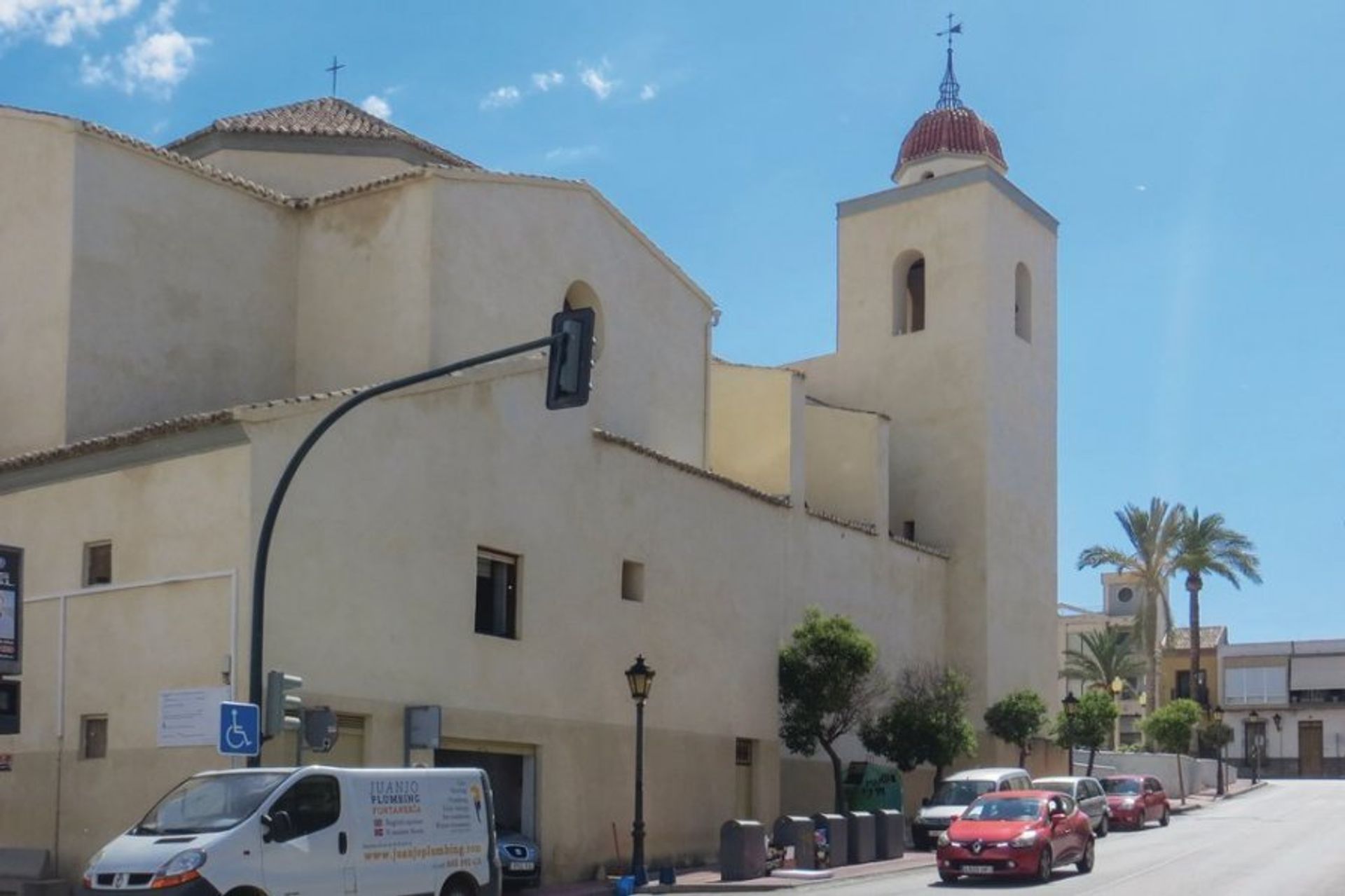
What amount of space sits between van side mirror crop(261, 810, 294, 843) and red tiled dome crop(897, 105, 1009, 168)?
1350 inches

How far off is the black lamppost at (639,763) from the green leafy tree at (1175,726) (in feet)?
111

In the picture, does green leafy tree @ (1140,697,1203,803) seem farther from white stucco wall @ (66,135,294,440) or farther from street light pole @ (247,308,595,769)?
street light pole @ (247,308,595,769)

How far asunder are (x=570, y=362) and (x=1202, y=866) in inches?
656

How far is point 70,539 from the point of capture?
22516 mm

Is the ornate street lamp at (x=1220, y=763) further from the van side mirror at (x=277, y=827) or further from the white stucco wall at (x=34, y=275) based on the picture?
the van side mirror at (x=277, y=827)

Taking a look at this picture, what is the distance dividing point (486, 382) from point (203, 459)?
5.22m

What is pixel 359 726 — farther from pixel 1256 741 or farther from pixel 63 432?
pixel 1256 741

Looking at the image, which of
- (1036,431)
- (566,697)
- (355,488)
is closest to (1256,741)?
(1036,431)

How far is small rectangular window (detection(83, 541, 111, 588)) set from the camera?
22281 mm

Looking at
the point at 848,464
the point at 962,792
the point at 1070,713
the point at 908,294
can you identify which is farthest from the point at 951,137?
the point at 962,792

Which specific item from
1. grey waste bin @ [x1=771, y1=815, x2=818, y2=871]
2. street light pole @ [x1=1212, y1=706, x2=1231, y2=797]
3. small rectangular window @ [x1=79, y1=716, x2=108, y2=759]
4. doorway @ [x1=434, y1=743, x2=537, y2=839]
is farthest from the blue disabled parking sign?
street light pole @ [x1=1212, y1=706, x2=1231, y2=797]

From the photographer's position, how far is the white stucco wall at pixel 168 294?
26422mm

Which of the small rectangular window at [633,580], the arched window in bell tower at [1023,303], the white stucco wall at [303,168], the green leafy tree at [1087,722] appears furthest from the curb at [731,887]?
the arched window in bell tower at [1023,303]

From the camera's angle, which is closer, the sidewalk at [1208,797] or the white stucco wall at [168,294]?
the white stucco wall at [168,294]
